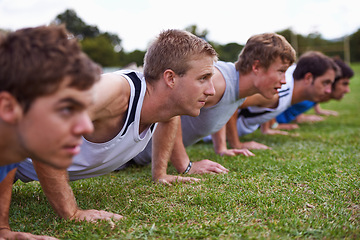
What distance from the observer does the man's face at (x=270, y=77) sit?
4.96m

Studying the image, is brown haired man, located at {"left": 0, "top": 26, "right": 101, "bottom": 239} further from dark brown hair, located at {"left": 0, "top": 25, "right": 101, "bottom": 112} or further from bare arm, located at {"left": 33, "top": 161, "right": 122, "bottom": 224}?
bare arm, located at {"left": 33, "top": 161, "right": 122, "bottom": 224}

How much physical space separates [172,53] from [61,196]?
152 cm

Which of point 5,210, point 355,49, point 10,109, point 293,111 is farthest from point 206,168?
point 355,49

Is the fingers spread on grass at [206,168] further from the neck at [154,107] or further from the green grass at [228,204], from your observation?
the neck at [154,107]

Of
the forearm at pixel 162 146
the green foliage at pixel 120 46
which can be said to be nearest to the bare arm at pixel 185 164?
the forearm at pixel 162 146

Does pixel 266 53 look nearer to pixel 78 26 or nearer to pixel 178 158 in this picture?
pixel 178 158

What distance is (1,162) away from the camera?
6.63 ft

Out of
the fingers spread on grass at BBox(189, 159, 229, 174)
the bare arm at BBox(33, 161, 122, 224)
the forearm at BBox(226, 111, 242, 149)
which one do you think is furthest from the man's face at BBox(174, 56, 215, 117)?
the forearm at BBox(226, 111, 242, 149)

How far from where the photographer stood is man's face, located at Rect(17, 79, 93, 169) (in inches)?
65.2

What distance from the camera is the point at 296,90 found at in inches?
277

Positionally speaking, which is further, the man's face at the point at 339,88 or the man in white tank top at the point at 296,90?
the man's face at the point at 339,88

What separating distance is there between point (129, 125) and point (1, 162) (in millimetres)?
1132

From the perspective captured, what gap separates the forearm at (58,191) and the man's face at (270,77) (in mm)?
3120

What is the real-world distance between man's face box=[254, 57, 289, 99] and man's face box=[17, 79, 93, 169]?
3.56 metres
